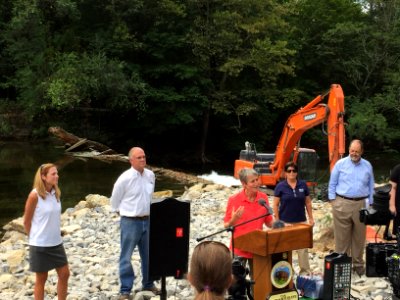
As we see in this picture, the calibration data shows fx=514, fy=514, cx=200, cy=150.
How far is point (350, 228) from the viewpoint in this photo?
675 centimetres

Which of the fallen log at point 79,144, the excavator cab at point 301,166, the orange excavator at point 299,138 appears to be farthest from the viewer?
the fallen log at point 79,144

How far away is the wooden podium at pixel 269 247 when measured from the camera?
4.75 metres

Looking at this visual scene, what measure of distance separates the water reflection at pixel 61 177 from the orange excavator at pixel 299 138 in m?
3.10

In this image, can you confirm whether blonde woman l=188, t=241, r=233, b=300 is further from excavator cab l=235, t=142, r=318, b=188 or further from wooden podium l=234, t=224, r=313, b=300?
excavator cab l=235, t=142, r=318, b=188

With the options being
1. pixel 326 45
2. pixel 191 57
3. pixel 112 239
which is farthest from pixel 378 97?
pixel 112 239

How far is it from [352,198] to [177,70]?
24736 mm

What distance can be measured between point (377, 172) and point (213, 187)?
502 inches

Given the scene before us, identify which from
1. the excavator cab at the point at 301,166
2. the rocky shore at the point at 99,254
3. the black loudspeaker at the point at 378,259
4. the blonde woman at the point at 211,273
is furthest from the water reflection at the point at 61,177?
the blonde woman at the point at 211,273

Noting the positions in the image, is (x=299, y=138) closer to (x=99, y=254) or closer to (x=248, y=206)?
(x=99, y=254)

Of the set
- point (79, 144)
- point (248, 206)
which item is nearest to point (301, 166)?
point (248, 206)

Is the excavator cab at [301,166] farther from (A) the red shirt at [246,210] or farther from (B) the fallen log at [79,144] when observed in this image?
(B) the fallen log at [79,144]

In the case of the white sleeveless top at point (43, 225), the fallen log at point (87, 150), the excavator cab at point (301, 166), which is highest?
the fallen log at point (87, 150)

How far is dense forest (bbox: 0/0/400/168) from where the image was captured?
2944 centimetres

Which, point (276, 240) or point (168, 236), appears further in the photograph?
point (168, 236)
